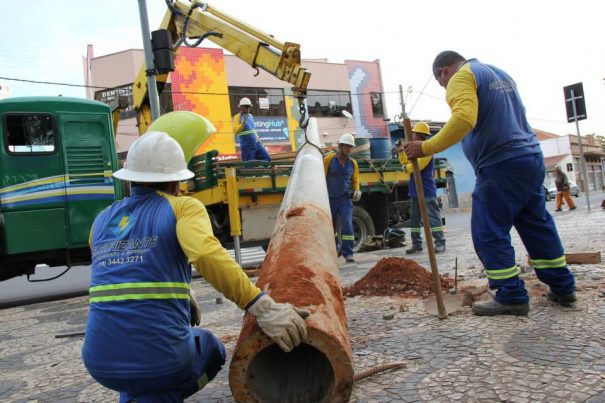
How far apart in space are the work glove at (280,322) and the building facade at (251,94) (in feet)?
55.5

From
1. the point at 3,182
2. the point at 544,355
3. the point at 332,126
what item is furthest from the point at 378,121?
the point at 544,355

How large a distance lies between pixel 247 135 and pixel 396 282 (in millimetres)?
4804

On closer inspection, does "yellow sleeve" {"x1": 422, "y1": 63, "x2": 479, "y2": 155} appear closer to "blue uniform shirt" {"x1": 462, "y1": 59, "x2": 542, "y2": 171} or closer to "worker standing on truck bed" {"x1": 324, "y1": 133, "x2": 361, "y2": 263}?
"blue uniform shirt" {"x1": 462, "y1": 59, "x2": 542, "y2": 171}

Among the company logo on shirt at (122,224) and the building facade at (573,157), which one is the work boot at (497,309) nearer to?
the company logo on shirt at (122,224)

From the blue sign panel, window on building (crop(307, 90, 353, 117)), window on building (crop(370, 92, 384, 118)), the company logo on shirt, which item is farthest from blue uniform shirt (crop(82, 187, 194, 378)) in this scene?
window on building (crop(370, 92, 384, 118))

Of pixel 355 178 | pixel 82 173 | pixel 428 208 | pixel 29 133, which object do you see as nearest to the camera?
pixel 29 133

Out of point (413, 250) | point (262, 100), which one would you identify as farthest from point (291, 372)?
point (262, 100)

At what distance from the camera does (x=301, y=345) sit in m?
2.19

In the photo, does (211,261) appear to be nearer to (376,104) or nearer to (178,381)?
(178,381)

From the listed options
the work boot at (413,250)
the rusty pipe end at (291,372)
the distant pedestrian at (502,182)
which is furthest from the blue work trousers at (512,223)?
the work boot at (413,250)

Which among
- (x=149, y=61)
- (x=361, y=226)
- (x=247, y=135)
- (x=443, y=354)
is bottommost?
(x=443, y=354)

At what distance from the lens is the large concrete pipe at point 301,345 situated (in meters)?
1.90

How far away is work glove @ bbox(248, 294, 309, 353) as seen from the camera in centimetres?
183

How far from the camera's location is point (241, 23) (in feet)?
25.7
